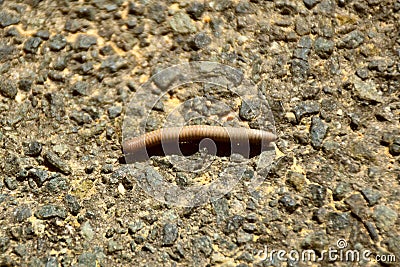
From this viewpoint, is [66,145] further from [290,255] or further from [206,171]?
[290,255]

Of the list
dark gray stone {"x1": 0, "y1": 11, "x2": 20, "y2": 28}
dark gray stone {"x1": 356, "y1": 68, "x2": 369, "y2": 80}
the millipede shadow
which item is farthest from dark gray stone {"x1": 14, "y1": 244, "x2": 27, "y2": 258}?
dark gray stone {"x1": 356, "y1": 68, "x2": 369, "y2": 80}

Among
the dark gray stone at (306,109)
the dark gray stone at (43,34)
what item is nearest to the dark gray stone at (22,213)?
the dark gray stone at (43,34)

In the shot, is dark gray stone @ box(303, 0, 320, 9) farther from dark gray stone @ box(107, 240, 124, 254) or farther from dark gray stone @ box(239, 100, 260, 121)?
dark gray stone @ box(107, 240, 124, 254)

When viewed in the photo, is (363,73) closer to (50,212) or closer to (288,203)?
(288,203)

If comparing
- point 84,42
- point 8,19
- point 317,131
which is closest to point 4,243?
point 84,42

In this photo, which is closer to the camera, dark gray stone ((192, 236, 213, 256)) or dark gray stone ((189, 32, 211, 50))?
dark gray stone ((192, 236, 213, 256))
